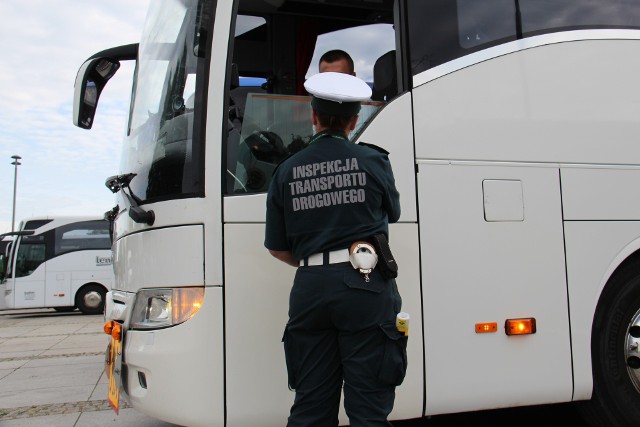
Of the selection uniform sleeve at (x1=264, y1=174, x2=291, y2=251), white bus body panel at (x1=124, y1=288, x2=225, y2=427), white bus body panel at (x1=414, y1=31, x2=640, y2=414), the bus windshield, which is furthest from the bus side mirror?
white bus body panel at (x1=414, y1=31, x2=640, y2=414)

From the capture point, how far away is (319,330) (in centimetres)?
230

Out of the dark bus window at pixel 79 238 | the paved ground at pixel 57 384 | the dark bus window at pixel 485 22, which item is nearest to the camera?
the dark bus window at pixel 485 22

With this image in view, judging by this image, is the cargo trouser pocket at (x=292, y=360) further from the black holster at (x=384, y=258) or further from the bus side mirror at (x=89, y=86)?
the bus side mirror at (x=89, y=86)

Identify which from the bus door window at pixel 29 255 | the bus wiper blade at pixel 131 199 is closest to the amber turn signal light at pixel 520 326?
the bus wiper blade at pixel 131 199

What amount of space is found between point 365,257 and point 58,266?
54.7 feet

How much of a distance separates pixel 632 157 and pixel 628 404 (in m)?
1.34

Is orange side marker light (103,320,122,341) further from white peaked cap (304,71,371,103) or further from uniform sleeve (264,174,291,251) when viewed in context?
white peaked cap (304,71,371,103)

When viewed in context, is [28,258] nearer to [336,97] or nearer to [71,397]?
[71,397]

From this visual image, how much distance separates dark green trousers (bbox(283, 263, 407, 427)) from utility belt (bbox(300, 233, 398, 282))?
3cm

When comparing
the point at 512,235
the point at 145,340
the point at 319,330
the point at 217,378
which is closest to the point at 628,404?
the point at 512,235

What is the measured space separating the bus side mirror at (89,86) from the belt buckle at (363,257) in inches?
84.8

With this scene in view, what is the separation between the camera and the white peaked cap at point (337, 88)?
2289 mm

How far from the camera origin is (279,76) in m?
3.51

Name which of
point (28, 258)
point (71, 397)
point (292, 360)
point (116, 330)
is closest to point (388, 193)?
point (292, 360)
